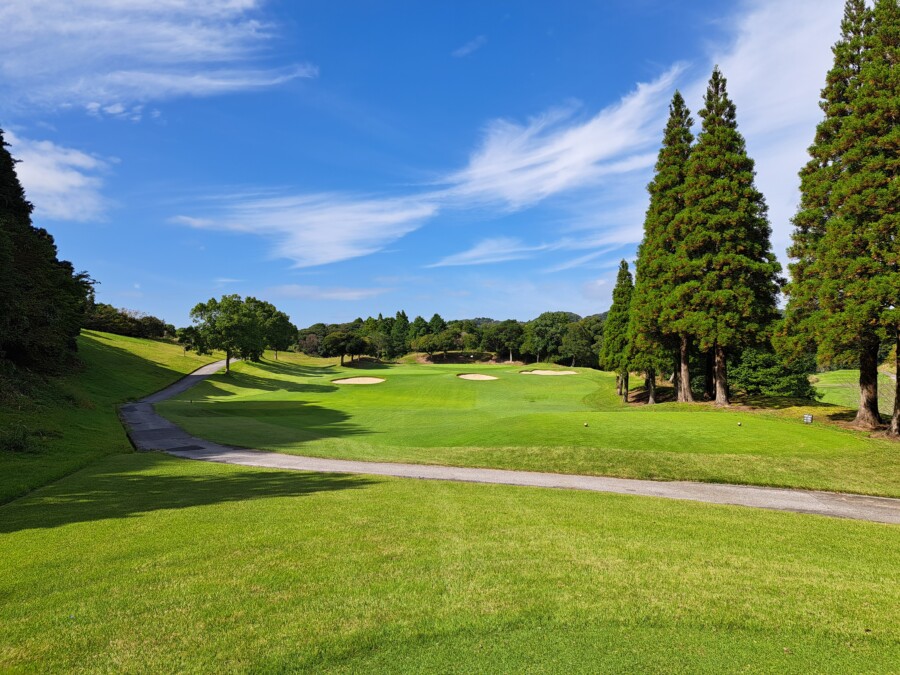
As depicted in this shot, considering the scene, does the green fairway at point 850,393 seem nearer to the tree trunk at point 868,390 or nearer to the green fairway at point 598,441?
the tree trunk at point 868,390

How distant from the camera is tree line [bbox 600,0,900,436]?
66.4ft

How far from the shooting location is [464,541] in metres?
7.61

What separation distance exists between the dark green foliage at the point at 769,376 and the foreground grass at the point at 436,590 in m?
40.3

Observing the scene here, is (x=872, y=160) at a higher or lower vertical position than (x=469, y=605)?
higher

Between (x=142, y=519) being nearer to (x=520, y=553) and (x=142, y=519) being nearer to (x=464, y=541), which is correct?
(x=464, y=541)

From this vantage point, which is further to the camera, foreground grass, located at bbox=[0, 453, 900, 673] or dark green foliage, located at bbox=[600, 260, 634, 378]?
dark green foliage, located at bbox=[600, 260, 634, 378]

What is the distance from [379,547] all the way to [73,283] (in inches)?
1935

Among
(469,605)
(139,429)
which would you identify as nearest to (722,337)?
(469,605)

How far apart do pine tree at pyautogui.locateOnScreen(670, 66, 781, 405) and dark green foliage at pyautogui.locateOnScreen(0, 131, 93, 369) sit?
3747cm

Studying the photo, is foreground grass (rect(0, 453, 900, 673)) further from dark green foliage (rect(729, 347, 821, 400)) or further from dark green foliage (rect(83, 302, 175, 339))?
dark green foliage (rect(83, 302, 175, 339))

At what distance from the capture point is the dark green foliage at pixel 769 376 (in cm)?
4394

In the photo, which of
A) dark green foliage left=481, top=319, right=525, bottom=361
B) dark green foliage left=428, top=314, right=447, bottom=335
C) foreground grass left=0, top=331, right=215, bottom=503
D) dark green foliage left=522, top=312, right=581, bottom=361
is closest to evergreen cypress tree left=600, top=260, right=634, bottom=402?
foreground grass left=0, top=331, right=215, bottom=503

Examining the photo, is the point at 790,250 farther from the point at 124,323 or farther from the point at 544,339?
the point at 124,323

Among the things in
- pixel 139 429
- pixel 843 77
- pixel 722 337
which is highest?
pixel 843 77
